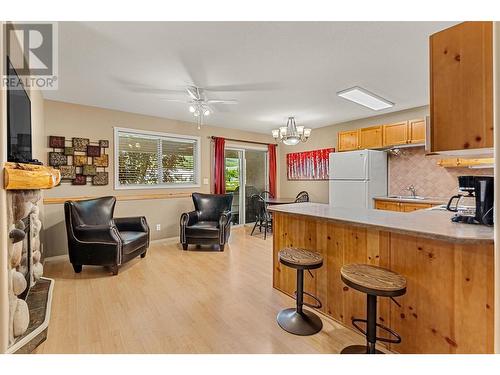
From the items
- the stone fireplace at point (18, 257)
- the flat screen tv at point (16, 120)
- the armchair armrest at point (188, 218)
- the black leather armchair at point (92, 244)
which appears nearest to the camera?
the stone fireplace at point (18, 257)

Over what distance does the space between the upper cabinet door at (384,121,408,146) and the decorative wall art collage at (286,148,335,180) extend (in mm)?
1312

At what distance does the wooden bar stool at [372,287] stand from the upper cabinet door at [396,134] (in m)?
3.23

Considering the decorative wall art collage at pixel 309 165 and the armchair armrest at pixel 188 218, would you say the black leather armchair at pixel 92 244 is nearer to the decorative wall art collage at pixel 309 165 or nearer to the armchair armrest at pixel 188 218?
the armchair armrest at pixel 188 218

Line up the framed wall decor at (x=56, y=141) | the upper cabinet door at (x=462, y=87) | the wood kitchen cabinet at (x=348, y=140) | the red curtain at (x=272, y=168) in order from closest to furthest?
the upper cabinet door at (x=462, y=87) → the framed wall decor at (x=56, y=141) → the wood kitchen cabinet at (x=348, y=140) → the red curtain at (x=272, y=168)

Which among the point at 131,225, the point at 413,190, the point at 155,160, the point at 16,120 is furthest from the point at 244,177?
the point at 16,120

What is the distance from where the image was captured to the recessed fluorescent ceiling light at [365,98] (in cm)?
336

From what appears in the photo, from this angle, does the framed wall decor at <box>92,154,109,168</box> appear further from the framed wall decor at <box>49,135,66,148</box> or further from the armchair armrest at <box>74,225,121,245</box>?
the armchair armrest at <box>74,225,121,245</box>

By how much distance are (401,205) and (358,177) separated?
82 centimetres

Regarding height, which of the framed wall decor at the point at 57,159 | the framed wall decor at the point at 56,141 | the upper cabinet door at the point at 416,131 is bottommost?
the framed wall decor at the point at 57,159

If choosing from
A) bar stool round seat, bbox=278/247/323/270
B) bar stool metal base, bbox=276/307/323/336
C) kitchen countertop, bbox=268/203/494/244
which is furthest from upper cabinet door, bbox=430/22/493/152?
bar stool metal base, bbox=276/307/323/336

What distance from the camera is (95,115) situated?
403cm

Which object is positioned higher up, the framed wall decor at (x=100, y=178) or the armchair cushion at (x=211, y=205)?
the framed wall decor at (x=100, y=178)

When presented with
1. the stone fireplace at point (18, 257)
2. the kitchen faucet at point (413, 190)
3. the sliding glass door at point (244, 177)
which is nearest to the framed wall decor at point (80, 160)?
the stone fireplace at point (18, 257)

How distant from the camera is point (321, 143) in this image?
5781 millimetres
